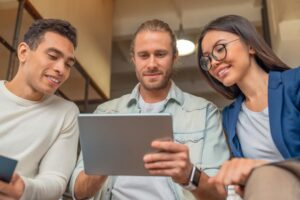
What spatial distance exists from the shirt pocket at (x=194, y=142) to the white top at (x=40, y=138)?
41 centimetres

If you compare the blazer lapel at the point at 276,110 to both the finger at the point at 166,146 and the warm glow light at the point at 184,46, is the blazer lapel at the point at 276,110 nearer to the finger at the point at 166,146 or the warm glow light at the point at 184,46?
the finger at the point at 166,146

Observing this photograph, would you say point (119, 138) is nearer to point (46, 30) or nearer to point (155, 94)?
point (155, 94)

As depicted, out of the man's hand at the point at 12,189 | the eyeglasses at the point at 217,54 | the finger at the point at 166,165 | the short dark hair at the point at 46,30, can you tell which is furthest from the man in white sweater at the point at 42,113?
the eyeglasses at the point at 217,54

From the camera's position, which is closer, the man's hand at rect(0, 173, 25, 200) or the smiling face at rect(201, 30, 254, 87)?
the man's hand at rect(0, 173, 25, 200)

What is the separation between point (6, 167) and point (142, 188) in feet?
1.79

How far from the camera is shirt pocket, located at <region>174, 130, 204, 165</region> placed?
4.70 feet

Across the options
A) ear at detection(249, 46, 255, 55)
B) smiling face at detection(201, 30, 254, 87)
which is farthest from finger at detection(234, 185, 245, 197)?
ear at detection(249, 46, 255, 55)

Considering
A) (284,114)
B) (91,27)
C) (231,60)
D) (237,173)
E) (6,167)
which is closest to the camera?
(237,173)

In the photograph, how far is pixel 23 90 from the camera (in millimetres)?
1522

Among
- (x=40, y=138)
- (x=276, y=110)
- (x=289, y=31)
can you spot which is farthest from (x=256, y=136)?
(x=289, y=31)

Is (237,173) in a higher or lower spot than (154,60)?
lower

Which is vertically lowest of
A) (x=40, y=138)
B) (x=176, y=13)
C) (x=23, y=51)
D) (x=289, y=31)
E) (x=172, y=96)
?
(x=40, y=138)

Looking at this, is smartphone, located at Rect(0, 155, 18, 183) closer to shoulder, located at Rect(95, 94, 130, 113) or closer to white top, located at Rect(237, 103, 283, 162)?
shoulder, located at Rect(95, 94, 130, 113)

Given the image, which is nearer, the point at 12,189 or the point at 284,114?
the point at 12,189
